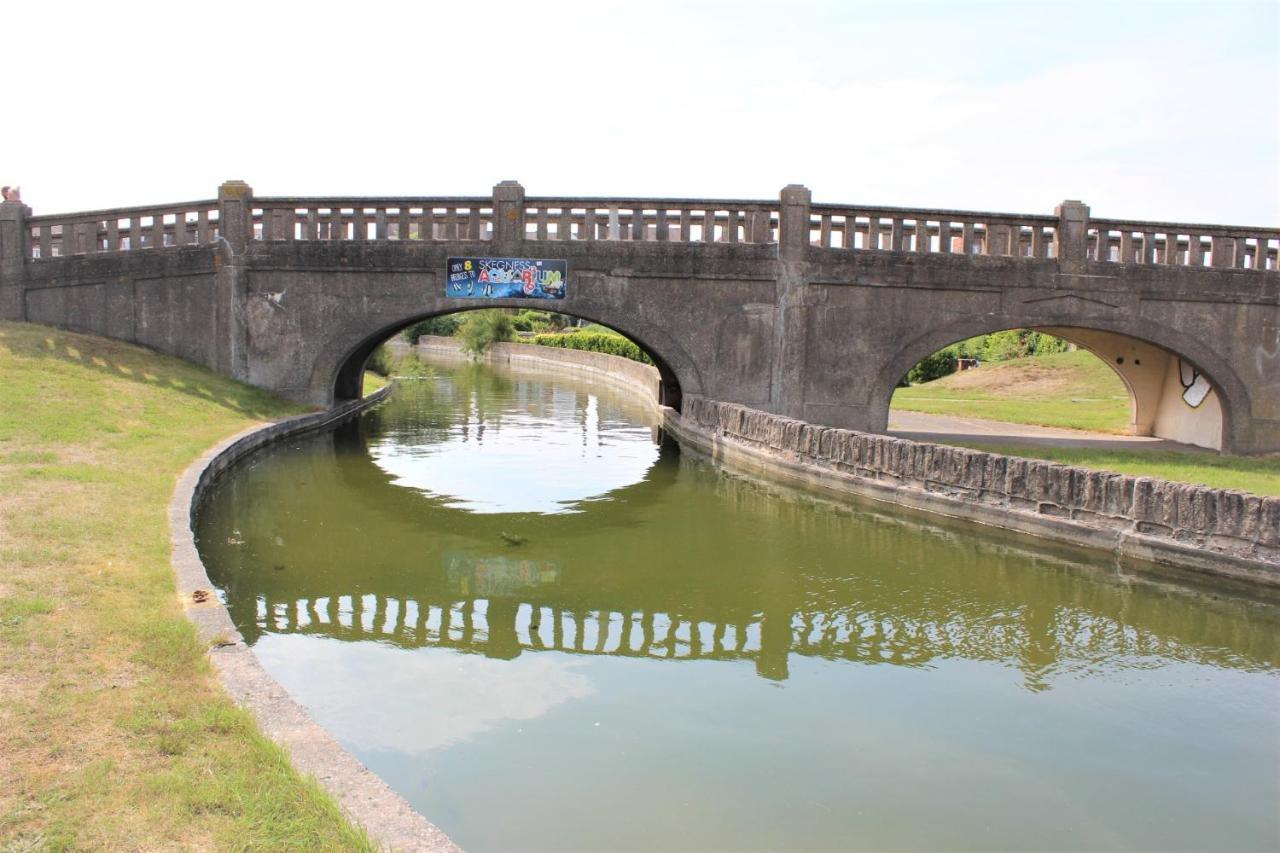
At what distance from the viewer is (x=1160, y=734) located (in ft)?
22.0

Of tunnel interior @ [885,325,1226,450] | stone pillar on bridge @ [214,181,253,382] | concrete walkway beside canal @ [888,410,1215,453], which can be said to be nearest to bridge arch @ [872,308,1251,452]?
tunnel interior @ [885,325,1226,450]

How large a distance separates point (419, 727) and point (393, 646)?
168 centimetres

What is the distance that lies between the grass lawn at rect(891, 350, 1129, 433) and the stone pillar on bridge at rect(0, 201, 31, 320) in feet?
73.5

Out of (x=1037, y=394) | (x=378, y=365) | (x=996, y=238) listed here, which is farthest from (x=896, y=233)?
(x=378, y=365)

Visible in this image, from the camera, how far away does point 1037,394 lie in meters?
31.6

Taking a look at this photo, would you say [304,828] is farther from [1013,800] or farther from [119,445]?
[119,445]

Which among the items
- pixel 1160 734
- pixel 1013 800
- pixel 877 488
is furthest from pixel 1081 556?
pixel 1013 800

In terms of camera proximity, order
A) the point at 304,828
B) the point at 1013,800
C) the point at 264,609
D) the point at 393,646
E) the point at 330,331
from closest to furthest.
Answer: the point at 304,828 < the point at 1013,800 < the point at 393,646 < the point at 264,609 < the point at 330,331

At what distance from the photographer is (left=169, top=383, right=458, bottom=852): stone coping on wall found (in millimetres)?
4250

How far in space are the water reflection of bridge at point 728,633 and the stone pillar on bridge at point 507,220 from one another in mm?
13331

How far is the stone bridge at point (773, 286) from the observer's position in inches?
829

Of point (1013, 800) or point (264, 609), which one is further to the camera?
point (264, 609)

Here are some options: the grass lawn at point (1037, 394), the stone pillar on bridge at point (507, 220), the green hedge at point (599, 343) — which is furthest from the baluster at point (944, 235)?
the green hedge at point (599, 343)

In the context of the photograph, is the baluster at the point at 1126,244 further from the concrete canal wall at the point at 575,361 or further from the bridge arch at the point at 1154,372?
the concrete canal wall at the point at 575,361
